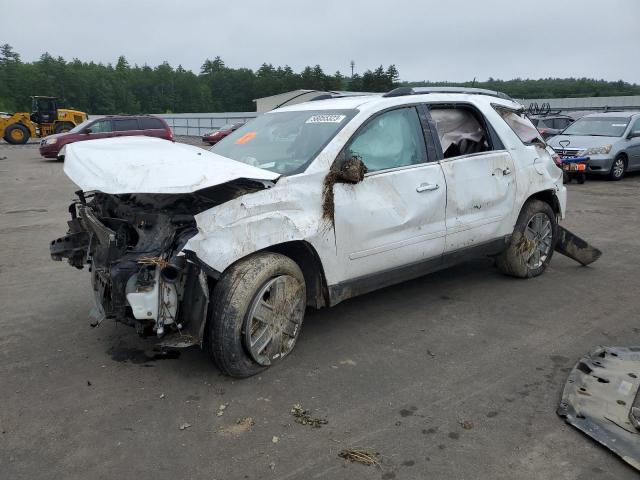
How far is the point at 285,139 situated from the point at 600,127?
13149mm

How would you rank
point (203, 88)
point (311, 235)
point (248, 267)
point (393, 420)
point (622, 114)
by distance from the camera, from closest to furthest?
point (393, 420) → point (248, 267) → point (311, 235) → point (622, 114) → point (203, 88)

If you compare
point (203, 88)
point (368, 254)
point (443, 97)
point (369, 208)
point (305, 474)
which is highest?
point (203, 88)

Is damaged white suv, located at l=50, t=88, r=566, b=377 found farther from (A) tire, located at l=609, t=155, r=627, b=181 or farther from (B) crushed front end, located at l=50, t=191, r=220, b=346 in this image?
(A) tire, located at l=609, t=155, r=627, b=181

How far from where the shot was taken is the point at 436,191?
445 centimetres

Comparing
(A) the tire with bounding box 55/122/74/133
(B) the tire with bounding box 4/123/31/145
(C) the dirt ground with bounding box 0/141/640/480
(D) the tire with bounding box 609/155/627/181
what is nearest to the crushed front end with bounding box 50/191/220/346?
(C) the dirt ground with bounding box 0/141/640/480

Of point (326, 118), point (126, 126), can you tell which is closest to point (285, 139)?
point (326, 118)

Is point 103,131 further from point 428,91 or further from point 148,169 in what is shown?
point 148,169

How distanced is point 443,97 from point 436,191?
1.00 m

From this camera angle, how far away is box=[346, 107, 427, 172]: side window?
4113mm

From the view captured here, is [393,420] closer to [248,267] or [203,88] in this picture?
[248,267]

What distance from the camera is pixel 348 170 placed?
3.81 m

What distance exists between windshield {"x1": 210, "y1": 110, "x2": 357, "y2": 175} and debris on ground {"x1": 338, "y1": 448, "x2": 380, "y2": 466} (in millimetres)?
1865

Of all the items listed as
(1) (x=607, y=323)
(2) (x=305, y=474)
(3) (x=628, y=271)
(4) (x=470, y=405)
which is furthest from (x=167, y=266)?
(3) (x=628, y=271)

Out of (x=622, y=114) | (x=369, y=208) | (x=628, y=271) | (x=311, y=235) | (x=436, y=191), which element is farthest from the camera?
(x=622, y=114)
